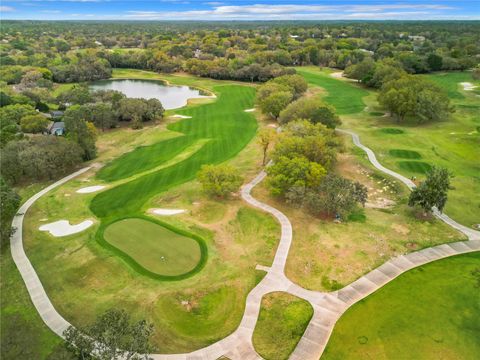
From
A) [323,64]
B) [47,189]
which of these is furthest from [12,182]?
[323,64]

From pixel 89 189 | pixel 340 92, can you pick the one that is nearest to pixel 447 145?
pixel 340 92

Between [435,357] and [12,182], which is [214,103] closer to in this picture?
[12,182]

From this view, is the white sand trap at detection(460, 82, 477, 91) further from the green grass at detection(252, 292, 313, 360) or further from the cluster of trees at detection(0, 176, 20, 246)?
the cluster of trees at detection(0, 176, 20, 246)

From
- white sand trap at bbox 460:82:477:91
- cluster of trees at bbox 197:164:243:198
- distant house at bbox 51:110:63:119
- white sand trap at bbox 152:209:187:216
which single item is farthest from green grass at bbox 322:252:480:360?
white sand trap at bbox 460:82:477:91

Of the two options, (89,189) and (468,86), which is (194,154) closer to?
(89,189)

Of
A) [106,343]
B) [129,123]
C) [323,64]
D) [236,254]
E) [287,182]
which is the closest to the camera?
[106,343]

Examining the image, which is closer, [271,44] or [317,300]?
[317,300]

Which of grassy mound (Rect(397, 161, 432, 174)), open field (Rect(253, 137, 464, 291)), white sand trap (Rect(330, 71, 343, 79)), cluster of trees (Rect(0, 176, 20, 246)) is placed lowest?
white sand trap (Rect(330, 71, 343, 79))

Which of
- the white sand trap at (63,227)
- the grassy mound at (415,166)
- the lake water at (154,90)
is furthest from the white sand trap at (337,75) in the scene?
the white sand trap at (63,227)
